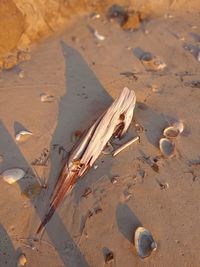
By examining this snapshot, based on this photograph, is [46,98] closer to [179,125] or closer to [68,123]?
[68,123]

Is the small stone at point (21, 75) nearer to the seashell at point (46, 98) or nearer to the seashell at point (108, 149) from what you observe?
the seashell at point (46, 98)

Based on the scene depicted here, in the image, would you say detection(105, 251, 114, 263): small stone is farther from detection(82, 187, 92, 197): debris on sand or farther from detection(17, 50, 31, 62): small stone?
detection(17, 50, 31, 62): small stone

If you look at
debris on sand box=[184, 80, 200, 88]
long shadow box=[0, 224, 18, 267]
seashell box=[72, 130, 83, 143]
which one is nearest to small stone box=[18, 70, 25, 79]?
seashell box=[72, 130, 83, 143]

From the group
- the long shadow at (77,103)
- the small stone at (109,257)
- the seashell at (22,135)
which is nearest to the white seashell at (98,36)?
the long shadow at (77,103)

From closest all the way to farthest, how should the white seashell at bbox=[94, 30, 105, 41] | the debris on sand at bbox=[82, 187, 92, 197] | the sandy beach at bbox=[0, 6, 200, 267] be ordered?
the sandy beach at bbox=[0, 6, 200, 267], the debris on sand at bbox=[82, 187, 92, 197], the white seashell at bbox=[94, 30, 105, 41]

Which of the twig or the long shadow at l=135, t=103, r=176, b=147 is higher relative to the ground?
the twig

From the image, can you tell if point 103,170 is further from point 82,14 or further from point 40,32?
point 82,14

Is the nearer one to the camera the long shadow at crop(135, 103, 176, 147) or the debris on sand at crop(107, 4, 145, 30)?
the long shadow at crop(135, 103, 176, 147)
